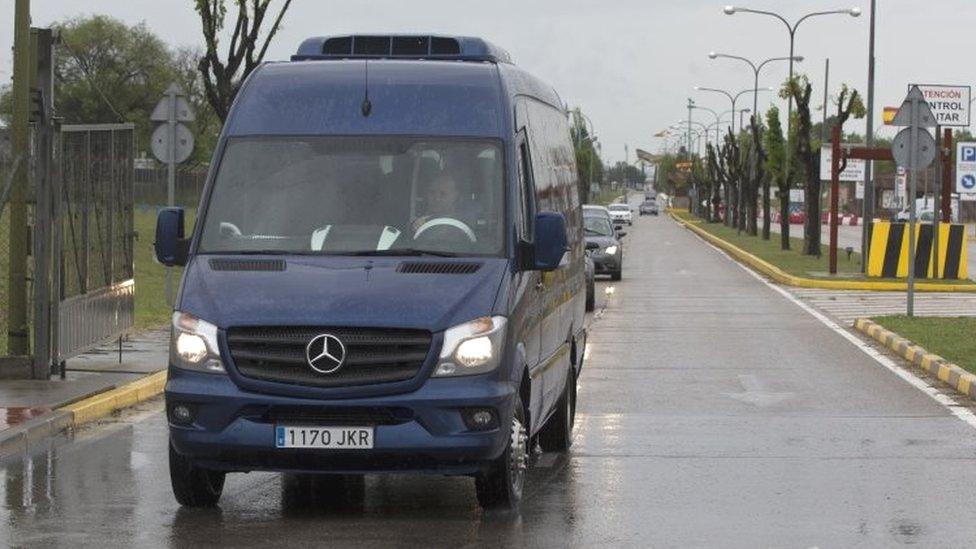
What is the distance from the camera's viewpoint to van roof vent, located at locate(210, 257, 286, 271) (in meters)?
9.98

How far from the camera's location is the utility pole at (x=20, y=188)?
16.5 meters

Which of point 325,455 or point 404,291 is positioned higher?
point 404,291

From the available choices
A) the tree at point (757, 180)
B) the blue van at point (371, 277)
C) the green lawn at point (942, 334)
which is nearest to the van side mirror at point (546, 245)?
the blue van at point (371, 277)

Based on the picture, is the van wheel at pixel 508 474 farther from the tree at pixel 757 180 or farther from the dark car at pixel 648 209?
the dark car at pixel 648 209

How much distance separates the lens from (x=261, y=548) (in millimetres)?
8961

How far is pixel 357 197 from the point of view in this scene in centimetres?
1045

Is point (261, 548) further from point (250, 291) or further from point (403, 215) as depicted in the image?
point (403, 215)

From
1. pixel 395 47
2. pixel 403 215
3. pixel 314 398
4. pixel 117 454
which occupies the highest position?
pixel 395 47

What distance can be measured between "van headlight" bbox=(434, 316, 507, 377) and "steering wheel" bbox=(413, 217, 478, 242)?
87cm

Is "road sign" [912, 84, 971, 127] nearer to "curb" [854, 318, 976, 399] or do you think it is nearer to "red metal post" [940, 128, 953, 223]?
"red metal post" [940, 128, 953, 223]

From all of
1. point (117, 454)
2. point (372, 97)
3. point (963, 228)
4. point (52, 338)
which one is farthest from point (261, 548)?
point (963, 228)

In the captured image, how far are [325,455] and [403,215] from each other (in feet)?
5.06

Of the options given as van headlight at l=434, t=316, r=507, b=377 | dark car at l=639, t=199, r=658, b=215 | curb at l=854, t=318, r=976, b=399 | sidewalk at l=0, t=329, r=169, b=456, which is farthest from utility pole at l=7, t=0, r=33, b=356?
dark car at l=639, t=199, r=658, b=215

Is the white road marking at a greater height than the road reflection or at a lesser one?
lesser
